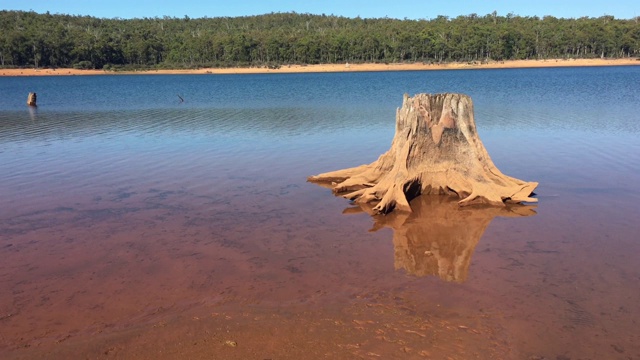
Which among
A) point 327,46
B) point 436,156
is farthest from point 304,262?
point 327,46

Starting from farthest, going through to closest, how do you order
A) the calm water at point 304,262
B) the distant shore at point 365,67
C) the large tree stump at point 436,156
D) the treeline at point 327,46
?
the treeline at point 327,46 < the distant shore at point 365,67 < the large tree stump at point 436,156 < the calm water at point 304,262

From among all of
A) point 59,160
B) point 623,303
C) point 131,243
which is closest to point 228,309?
point 131,243

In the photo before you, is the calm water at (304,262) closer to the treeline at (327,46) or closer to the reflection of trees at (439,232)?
the reflection of trees at (439,232)

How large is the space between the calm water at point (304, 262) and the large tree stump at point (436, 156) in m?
0.57

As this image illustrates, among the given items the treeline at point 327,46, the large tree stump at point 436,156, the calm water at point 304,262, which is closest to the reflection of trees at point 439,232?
the calm water at point 304,262

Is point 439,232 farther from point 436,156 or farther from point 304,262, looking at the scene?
point 436,156

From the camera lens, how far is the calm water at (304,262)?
5.30m

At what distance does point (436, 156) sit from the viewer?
10930mm

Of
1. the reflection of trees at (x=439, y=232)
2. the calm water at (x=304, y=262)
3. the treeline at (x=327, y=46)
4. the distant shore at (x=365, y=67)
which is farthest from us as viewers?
the treeline at (x=327, y=46)

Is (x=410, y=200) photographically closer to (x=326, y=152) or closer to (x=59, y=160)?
(x=326, y=152)

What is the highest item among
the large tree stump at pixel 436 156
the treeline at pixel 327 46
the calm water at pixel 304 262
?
the treeline at pixel 327 46

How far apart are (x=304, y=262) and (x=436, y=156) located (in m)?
4.90

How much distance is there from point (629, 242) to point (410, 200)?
4.02m

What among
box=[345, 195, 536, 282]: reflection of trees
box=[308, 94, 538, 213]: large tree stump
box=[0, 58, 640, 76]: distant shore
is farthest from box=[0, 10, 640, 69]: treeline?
box=[345, 195, 536, 282]: reflection of trees
